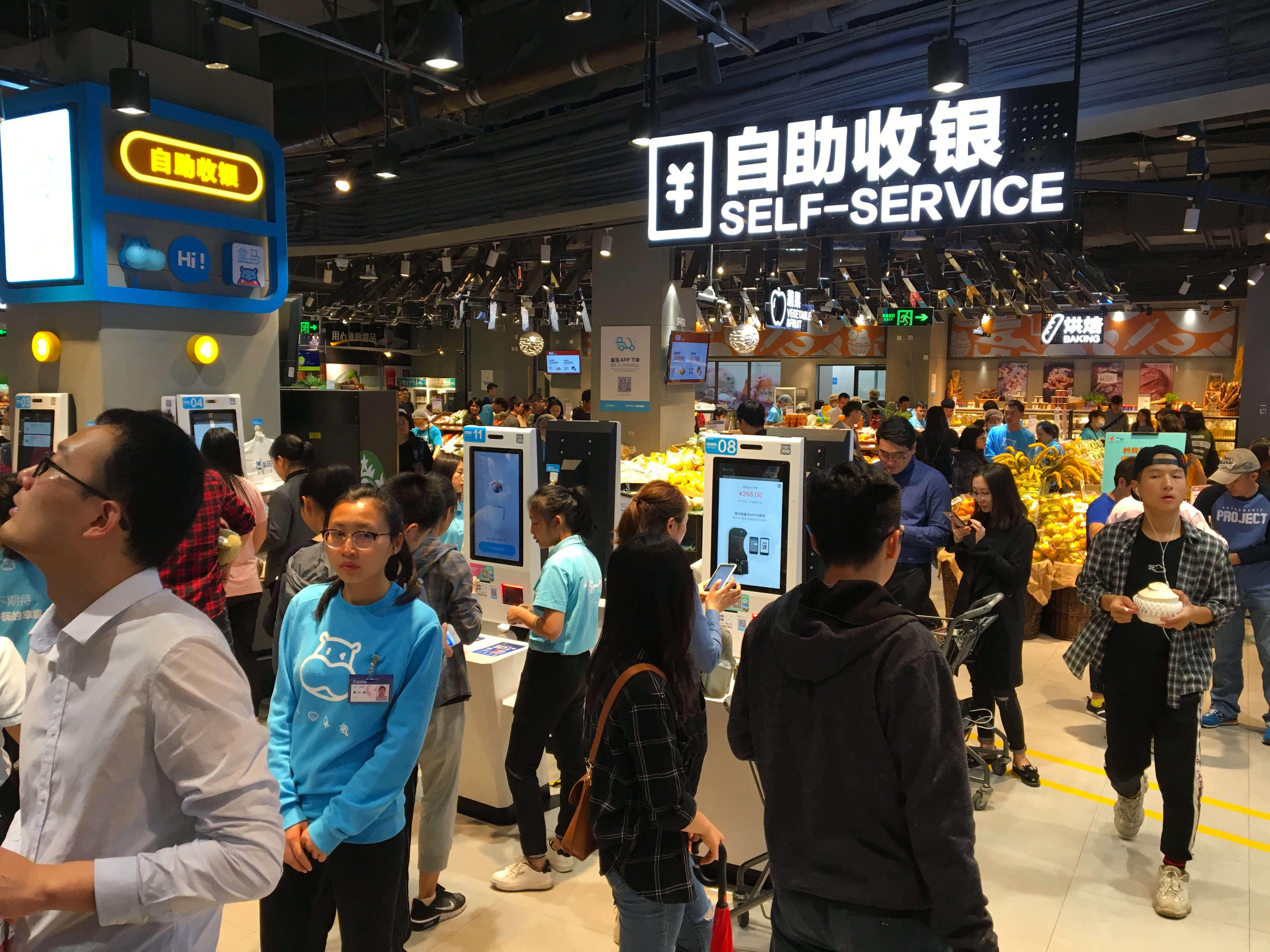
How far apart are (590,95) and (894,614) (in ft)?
29.0

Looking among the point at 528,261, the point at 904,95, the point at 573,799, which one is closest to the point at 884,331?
the point at 528,261

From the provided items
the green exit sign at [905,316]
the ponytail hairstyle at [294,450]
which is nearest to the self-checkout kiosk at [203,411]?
the ponytail hairstyle at [294,450]

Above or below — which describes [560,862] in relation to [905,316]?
below

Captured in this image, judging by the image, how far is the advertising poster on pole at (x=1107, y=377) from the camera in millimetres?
21656

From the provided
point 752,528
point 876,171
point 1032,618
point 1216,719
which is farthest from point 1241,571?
point 752,528

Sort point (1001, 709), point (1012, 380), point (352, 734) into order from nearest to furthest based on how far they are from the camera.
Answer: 1. point (352, 734)
2. point (1001, 709)
3. point (1012, 380)

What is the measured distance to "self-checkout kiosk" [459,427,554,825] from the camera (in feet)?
14.3

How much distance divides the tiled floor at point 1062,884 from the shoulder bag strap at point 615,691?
60.0 inches

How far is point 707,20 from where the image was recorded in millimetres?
5859

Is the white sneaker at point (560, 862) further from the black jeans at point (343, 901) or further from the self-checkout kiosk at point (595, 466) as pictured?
the self-checkout kiosk at point (595, 466)

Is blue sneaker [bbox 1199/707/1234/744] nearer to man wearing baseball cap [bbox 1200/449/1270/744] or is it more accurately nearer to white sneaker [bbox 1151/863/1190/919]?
man wearing baseball cap [bbox 1200/449/1270/744]

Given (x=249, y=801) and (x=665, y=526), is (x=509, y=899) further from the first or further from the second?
(x=249, y=801)

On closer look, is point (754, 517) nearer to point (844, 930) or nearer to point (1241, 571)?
point (844, 930)

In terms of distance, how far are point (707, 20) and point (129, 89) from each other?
356 cm
